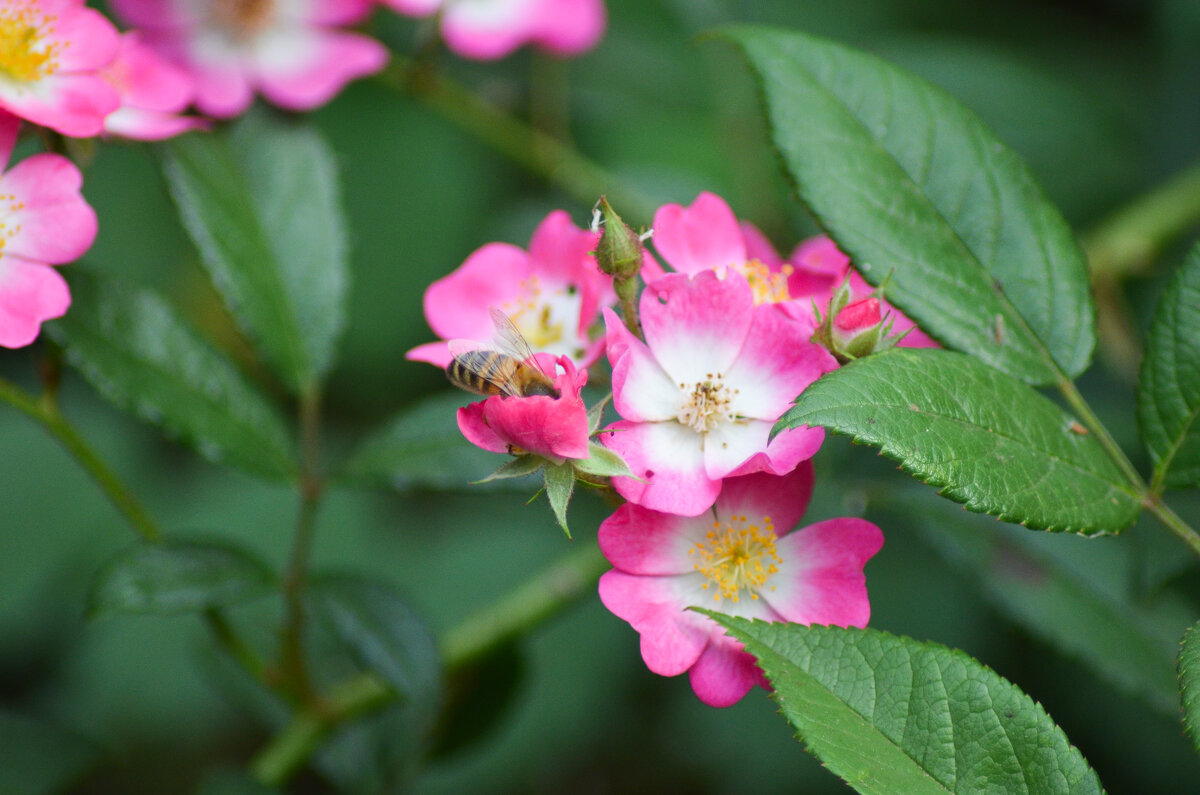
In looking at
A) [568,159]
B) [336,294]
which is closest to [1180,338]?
[336,294]

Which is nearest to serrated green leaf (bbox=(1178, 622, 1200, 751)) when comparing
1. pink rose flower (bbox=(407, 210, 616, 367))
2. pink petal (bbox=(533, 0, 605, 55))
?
pink rose flower (bbox=(407, 210, 616, 367))

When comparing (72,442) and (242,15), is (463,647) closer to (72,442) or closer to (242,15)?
(72,442)

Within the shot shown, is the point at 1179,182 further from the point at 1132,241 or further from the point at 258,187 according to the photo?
the point at 258,187

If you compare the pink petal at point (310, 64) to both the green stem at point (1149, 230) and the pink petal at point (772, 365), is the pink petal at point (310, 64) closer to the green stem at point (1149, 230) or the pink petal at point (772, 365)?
the pink petal at point (772, 365)

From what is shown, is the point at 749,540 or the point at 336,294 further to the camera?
the point at 336,294

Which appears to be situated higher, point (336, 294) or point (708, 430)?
point (708, 430)

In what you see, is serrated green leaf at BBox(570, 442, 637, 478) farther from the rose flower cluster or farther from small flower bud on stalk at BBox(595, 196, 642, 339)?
small flower bud on stalk at BBox(595, 196, 642, 339)

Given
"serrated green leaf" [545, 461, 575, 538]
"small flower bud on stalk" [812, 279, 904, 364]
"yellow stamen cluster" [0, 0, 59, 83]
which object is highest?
"yellow stamen cluster" [0, 0, 59, 83]
